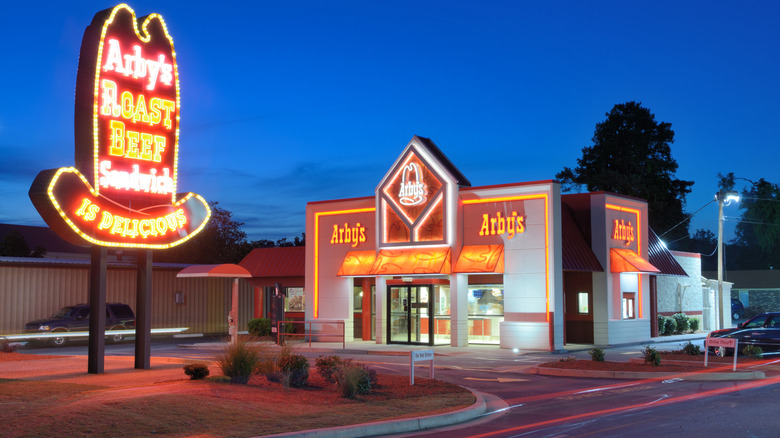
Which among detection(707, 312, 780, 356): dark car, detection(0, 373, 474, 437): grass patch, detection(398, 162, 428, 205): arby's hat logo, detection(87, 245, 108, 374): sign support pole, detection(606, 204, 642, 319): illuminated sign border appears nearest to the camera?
detection(0, 373, 474, 437): grass patch

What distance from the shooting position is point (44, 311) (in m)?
35.8

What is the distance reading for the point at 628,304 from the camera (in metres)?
33.3

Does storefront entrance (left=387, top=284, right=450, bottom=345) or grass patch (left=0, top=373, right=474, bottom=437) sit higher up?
storefront entrance (left=387, top=284, right=450, bottom=345)

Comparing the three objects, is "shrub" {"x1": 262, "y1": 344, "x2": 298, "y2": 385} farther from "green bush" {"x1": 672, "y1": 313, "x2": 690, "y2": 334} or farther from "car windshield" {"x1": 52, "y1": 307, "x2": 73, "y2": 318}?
"green bush" {"x1": 672, "y1": 313, "x2": 690, "y2": 334}

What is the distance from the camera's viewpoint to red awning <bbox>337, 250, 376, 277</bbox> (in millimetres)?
32969

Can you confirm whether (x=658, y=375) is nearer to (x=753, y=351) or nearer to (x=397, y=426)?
(x=753, y=351)

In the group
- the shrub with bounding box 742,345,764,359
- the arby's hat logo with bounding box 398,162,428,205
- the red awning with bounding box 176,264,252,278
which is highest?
the arby's hat logo with bounding box 398,162,428,205

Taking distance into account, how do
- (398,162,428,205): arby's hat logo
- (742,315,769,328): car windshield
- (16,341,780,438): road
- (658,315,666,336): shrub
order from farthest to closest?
(658,315,666,336): shrub, (398,162,428,205): arby's hat logo, (742,315,769,328): car windshield, (16,341,780,438): road

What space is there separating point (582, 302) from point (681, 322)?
826 cm

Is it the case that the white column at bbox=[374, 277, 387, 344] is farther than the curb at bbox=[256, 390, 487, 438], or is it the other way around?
the white column at bbox=[374, 277, 387, 344]

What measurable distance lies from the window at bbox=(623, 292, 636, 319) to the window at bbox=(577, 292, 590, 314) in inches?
71.3

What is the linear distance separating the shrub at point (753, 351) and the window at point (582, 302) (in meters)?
8.26

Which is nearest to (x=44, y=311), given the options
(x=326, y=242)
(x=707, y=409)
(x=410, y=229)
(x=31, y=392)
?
(x=326, y=242)

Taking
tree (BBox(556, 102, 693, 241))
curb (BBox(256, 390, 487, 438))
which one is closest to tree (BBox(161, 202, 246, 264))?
tree (BBox(556, 102, 693, 241))
